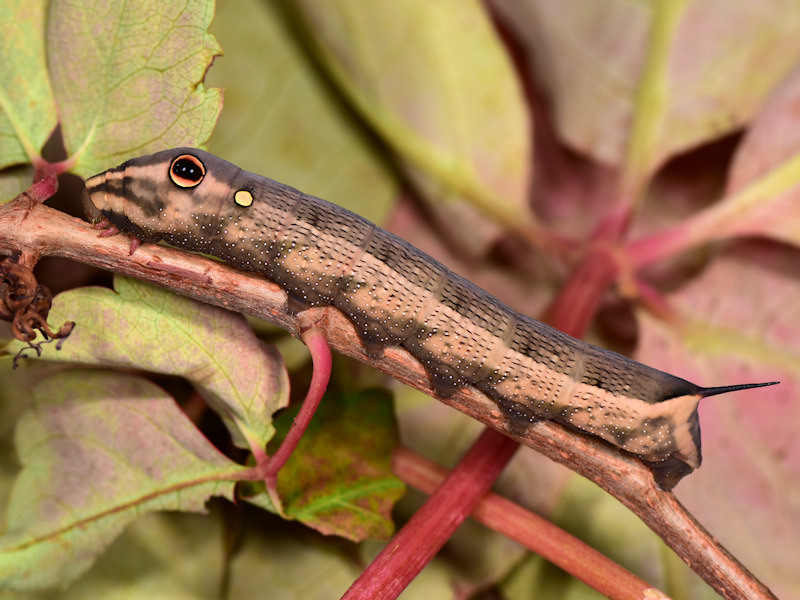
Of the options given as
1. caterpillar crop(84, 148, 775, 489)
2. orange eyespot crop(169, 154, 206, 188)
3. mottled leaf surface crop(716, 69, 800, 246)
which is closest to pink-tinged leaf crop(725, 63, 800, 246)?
mottled leaf surface crop(716, 69, 800, 246)

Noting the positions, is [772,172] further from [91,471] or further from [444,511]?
[91,471]

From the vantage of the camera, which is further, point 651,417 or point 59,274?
point 59,274

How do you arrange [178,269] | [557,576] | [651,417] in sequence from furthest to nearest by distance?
1. [557,576]
2. [651,417]
3. [178,269]

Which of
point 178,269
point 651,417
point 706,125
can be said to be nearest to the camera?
point 178,269

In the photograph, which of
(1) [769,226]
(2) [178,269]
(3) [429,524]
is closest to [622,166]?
(1) [769,226]

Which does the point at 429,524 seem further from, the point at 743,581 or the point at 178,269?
the point at 178,269

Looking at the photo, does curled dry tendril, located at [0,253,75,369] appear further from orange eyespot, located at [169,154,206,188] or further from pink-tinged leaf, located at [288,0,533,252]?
pink-tinged leaf, located at [288,0,533,252]

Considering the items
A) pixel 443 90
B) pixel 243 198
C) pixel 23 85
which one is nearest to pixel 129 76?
pixel 23 85
